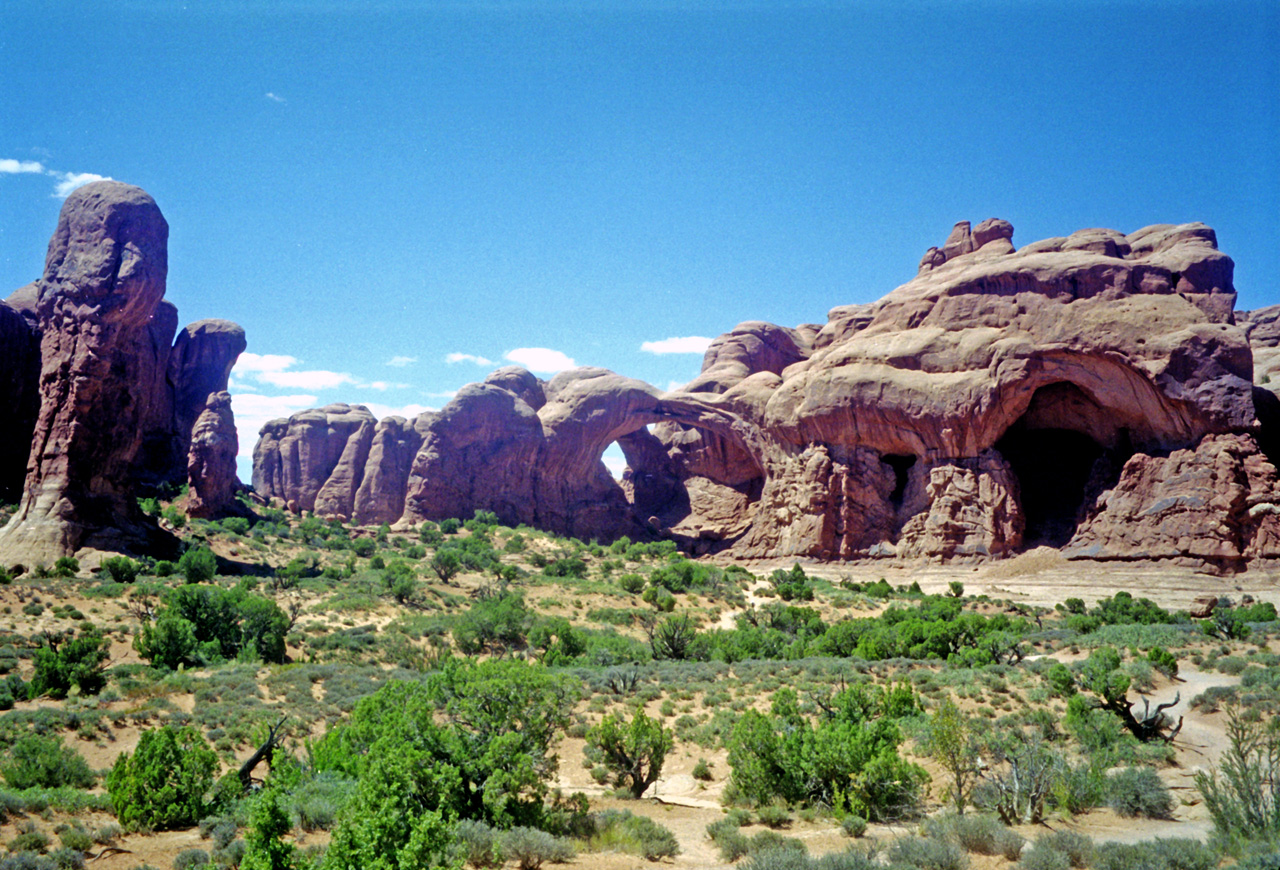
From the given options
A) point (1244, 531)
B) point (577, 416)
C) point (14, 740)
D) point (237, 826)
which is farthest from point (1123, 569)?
point (14, 740)

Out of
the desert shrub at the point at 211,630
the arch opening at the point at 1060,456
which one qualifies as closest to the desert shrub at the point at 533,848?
the desert shrub at the point at 211,630

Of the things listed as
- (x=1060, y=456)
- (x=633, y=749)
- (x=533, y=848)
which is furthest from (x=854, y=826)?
(x=1060, y=456)

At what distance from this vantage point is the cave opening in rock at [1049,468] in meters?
39.1

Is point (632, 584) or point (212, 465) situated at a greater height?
point (212, 465)

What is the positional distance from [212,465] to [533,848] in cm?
4262

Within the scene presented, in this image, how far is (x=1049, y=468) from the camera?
41.2 metres

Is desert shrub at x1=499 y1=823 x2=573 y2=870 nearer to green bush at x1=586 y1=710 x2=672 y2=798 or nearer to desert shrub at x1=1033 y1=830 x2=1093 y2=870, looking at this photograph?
green bush at x1=586 y1=710 x2=672 y2=798

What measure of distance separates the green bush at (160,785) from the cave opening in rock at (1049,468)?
36343mm

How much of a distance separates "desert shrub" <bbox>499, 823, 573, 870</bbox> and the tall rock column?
1045 inches

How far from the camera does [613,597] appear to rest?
3225 cm

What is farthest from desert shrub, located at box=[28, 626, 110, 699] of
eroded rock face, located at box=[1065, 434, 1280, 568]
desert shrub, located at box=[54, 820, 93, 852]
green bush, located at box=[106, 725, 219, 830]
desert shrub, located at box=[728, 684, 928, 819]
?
eroded rock face, located at box=[1065, 434, 1280, 568]

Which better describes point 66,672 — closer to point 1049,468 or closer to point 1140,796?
point 1140,796

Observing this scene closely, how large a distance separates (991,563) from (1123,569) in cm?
506

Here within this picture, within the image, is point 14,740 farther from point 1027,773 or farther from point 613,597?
point 613,597
